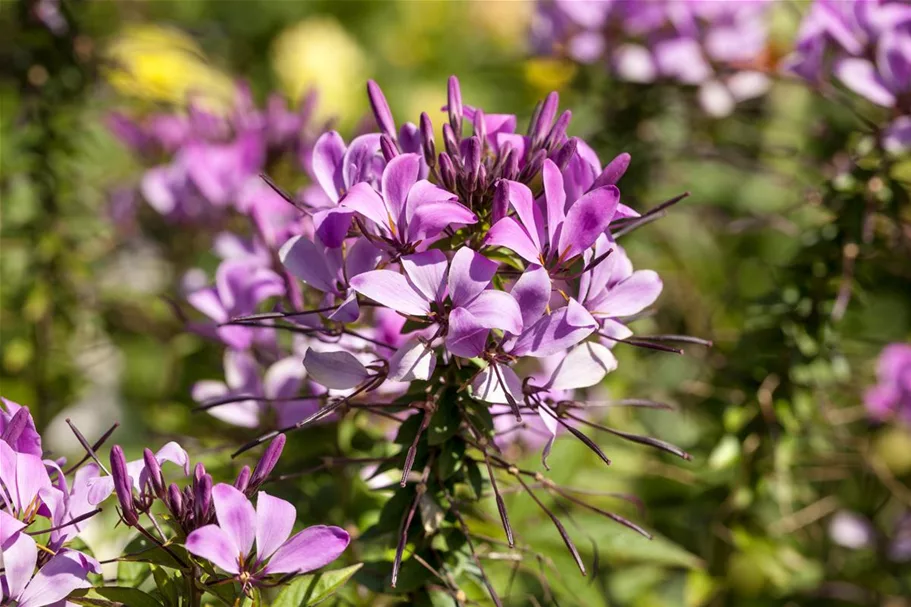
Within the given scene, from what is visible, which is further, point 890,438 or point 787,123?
point 787,123

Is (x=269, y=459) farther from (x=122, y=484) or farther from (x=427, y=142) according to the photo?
(x=427, y=142)

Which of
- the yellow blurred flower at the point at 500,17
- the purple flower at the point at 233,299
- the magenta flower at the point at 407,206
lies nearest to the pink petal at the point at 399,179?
the magenta flower at the point at 407,206

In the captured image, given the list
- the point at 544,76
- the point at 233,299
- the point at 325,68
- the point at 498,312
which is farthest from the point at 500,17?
the point at 498,312

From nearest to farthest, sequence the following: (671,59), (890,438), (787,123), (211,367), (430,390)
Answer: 1. (430,390)
2. (211,367)
3. (671,59)
4. (890,438)
5. (787,123)

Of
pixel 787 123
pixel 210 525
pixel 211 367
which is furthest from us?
pixel 787 123

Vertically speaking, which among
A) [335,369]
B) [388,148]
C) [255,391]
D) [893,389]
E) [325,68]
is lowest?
[893,389]

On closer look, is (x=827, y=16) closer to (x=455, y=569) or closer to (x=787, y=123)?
(x=455, y=569)

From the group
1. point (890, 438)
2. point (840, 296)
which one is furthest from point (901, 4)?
point (890, 438)
